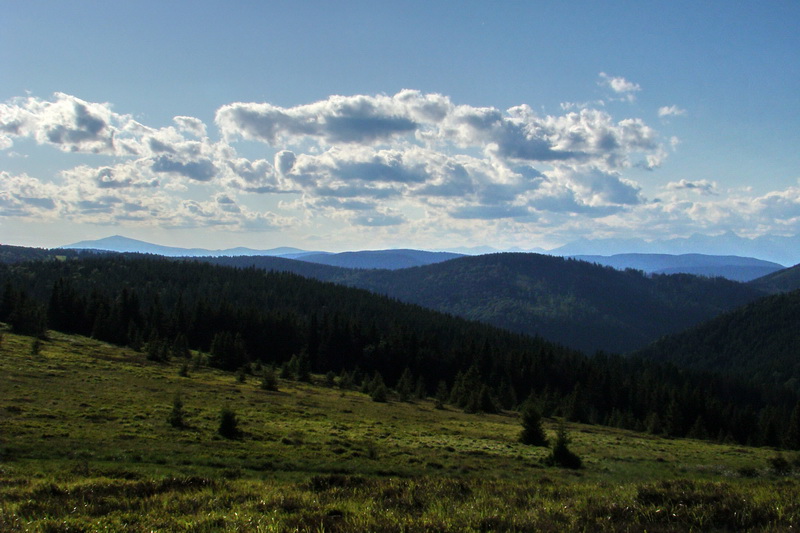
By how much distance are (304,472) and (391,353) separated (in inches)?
3828

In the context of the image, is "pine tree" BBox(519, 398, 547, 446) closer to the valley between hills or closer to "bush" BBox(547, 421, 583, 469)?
the valley between hills

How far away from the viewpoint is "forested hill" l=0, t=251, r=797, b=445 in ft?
270

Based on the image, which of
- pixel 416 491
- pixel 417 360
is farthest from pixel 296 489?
pixel 417 360

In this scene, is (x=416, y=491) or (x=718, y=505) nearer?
(x=718, y=505)

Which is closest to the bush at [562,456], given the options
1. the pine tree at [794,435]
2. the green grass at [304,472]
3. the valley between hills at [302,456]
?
the valley between hills at [302,456]

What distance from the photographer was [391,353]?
117m

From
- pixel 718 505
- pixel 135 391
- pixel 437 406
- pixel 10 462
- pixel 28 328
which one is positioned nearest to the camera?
pixel 718 505

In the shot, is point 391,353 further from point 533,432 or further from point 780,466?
point 780,466

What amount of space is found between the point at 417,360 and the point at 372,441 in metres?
86.5

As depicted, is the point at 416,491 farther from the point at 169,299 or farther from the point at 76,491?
the point at 169,299

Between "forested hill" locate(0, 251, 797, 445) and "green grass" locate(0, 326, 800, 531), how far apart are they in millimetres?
31962

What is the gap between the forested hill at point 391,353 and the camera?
270ft

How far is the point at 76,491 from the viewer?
1202cm

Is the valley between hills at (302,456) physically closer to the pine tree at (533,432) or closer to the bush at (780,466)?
the bush at (780,466)
